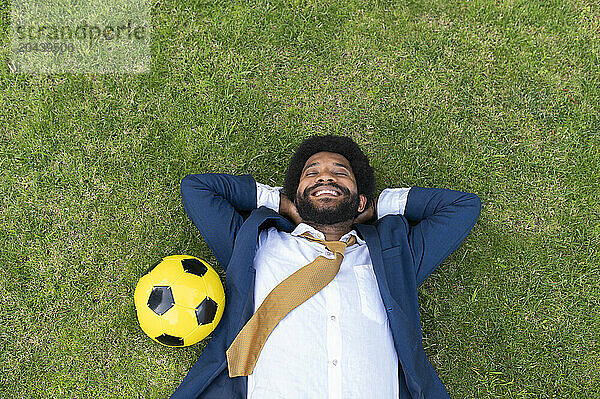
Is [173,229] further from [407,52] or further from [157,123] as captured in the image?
[407,52]

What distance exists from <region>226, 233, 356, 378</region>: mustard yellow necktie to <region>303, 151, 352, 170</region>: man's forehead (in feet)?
2.51

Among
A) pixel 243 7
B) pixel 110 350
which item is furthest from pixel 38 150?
pixel 243 7

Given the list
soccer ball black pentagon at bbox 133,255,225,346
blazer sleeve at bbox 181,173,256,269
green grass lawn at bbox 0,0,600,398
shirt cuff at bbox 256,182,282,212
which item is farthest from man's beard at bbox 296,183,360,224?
soccer ball black pentagon at bbox 133,255,225,346

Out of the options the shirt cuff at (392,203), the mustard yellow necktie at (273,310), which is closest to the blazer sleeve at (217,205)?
the mustard yellow necktie at (273,310)

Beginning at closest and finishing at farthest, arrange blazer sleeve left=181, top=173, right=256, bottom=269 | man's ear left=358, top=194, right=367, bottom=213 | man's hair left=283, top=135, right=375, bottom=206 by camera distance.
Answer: blazer sleeve left=181, top=173, right=256, bottom=269, man's ear left=358, top=194, right=367, bottom=213, man's hair left=283, top=135, right=375, bottom=206

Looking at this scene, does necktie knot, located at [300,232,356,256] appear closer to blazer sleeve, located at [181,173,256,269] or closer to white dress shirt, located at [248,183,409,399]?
white dress shirt, located at [248,183,409,399]

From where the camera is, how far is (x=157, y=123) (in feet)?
12.7

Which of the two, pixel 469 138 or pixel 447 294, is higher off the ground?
pixel 469 138

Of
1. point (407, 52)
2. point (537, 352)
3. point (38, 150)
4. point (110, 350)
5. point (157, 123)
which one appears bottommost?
point (110, 350)

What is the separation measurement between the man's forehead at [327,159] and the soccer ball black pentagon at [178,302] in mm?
1111

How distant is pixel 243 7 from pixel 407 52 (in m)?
1.53

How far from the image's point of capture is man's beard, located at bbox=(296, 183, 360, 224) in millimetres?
3176

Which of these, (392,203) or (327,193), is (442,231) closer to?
(392,203)

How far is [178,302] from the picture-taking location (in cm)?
286
